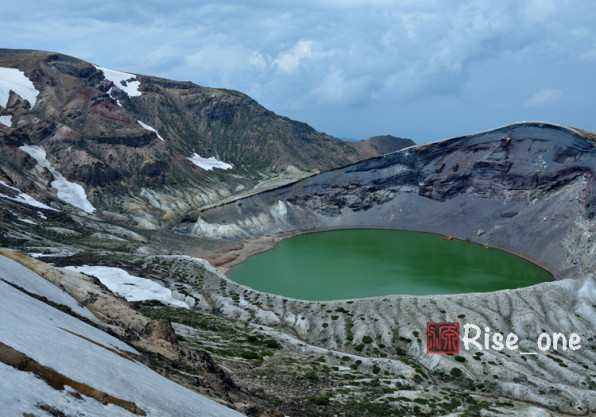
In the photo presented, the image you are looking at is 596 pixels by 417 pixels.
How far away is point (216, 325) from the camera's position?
163ft

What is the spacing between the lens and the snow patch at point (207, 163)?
174863 mm

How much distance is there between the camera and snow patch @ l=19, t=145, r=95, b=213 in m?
117

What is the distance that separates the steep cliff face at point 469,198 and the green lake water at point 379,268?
7.48m

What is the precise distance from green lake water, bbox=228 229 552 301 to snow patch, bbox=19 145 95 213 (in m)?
56.0

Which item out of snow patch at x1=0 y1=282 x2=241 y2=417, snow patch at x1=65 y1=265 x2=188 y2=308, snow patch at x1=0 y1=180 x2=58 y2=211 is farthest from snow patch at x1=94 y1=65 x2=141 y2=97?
snow patch at x1=0 y1=282 x2=241 y2=417

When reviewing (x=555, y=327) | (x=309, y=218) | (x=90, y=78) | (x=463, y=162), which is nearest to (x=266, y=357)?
(x=555, y=327)

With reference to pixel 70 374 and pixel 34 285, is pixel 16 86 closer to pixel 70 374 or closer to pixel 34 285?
pixel 34 285

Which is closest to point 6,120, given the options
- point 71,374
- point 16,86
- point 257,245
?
point 16,86

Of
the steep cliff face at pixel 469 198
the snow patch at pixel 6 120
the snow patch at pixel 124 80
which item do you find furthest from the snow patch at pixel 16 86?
the steep cliff face at pixel 469 198

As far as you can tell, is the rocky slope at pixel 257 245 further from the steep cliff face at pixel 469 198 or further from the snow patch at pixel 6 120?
the snow patch at pixel 6 120

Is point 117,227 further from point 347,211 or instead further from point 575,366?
point 575,366

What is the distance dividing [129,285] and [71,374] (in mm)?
52626

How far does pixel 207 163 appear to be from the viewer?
180m

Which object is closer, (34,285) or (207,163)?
(34,285)
